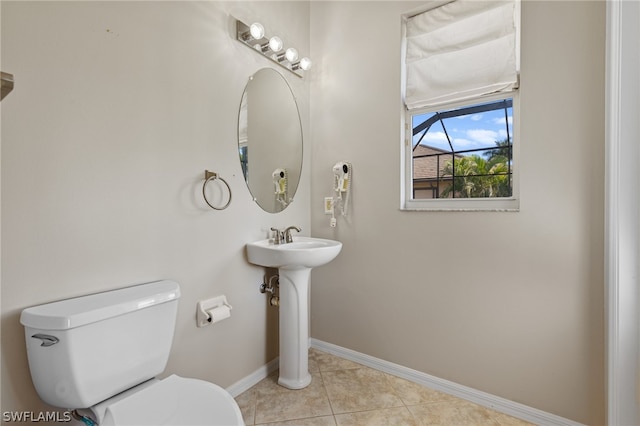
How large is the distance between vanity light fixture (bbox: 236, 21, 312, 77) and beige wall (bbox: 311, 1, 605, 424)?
228 mm

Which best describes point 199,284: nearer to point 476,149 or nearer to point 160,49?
point 160,49

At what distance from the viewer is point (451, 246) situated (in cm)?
174

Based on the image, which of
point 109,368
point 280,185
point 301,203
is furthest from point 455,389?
point 109,368

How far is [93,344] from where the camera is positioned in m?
0.95

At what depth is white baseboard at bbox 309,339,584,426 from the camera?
59.1 inches

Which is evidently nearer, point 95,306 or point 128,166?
point 95,306

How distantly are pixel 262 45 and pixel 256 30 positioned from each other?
142mm

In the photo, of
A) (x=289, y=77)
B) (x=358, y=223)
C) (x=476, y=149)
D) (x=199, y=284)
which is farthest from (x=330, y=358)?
(x=289, y=77)

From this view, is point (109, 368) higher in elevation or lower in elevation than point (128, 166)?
lower

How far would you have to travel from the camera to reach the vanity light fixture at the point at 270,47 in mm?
1697

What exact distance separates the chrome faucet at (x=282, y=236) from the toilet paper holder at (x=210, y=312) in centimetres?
48

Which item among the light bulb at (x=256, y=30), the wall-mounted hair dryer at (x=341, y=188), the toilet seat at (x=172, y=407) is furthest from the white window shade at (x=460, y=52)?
the toilet seat at (x=172, y=407)

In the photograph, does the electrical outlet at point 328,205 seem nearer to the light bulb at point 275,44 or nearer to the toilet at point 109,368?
the light bulb at point 275,44

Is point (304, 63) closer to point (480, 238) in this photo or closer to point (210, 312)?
point (480, 238)
